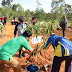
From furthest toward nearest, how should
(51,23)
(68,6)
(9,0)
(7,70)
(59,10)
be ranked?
(9,0) < (68,6) < (59,10) < (7,70) < (51,23)

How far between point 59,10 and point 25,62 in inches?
220

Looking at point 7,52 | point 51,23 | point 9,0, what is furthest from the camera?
point 9,0

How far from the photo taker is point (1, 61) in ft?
6.53

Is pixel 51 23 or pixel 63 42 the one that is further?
pixel 51 23

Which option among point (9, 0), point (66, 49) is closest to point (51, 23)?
point (66, 49)

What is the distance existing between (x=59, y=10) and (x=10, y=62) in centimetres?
652

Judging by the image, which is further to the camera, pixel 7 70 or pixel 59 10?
pixel 59 10

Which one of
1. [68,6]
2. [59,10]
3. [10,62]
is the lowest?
[10,62]

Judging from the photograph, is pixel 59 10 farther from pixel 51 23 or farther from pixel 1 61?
pixel 1 61

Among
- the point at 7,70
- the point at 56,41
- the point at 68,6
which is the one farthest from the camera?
the point at 68,6

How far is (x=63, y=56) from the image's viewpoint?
6.59ft

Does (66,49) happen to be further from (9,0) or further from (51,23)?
(9,0)

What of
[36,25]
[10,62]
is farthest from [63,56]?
[10,62]

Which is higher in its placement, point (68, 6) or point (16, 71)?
point (68, 6)
